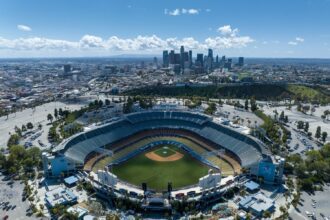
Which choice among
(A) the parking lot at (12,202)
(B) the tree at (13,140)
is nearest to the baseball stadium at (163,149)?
(A) the parking lot at (12,202)

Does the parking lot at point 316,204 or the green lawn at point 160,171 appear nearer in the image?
the parking lot at point 316,204

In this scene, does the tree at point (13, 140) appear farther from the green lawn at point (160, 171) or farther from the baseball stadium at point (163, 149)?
the green lawn at point (160, 171)

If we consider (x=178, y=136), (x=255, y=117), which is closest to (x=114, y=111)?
(x=178, y=136)

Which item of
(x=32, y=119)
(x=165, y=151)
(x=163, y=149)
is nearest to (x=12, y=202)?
(x=165, y=151)

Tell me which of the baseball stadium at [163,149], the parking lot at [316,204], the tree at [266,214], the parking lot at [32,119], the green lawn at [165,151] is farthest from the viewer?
the parking lot at [32,119]

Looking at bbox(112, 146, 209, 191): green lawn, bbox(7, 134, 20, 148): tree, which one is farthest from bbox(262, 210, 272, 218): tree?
bbox(7, 134, 20, 148): tree

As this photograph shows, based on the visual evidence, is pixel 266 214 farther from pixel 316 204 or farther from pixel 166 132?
pixel 166 132

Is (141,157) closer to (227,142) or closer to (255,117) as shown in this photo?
(227,142)
